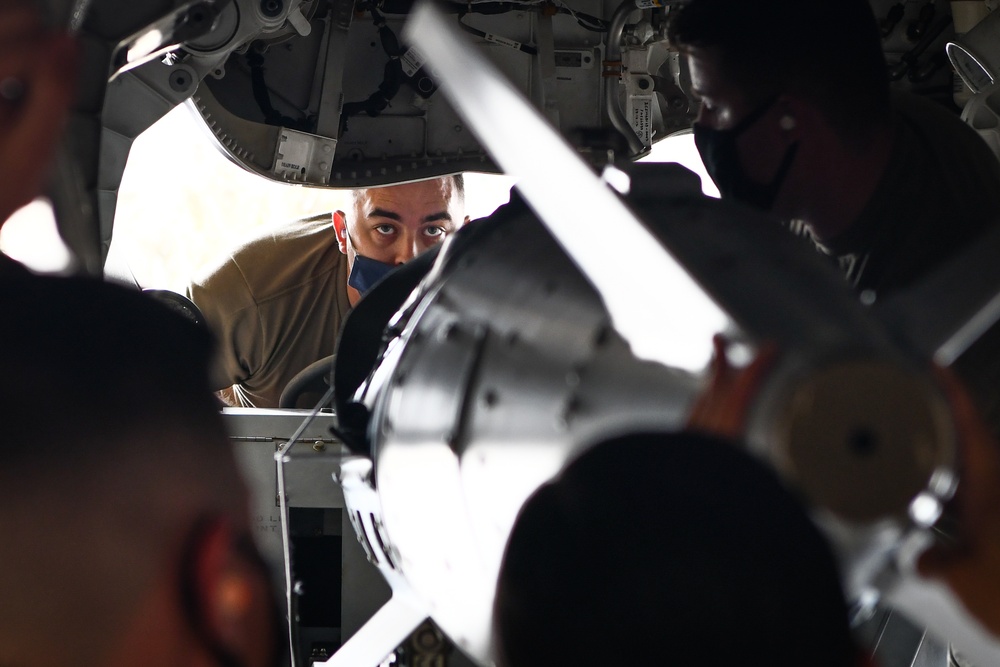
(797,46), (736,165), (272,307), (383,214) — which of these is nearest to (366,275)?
(383,214)

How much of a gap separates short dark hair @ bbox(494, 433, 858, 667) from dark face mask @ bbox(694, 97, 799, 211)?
791 mm

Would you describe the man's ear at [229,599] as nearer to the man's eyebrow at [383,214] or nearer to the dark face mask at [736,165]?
the dark face mask at [736,165]

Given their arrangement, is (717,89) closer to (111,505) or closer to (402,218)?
(111,505)

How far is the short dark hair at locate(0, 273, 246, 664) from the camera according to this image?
2.20 ft

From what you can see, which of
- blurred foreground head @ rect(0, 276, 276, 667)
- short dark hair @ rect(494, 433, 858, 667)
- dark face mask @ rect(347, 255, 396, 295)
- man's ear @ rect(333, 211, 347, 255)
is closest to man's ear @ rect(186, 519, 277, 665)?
blurred foreground head @ rect(0, 276, 276, 667)

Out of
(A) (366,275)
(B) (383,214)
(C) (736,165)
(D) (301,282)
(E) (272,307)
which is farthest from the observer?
(D) (301,282)

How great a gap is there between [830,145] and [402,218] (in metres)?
3.22

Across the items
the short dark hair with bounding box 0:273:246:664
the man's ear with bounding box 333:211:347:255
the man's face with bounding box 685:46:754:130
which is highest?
the man's face with bounding box 685:46:754:130

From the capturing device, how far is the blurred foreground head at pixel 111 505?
671 millimetres

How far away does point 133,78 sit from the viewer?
2.14 meters

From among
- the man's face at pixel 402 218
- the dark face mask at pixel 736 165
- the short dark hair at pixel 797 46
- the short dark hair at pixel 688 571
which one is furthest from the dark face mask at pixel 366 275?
the short dark hair at pixel 688 571

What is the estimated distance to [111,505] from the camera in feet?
2.26

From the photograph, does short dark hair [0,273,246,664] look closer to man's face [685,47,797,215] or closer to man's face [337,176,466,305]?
man's face [685,47,797,215]

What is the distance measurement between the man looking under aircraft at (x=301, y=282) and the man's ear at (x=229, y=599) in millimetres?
3620
